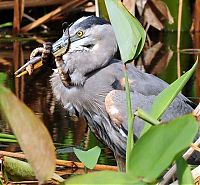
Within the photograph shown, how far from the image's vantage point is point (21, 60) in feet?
20.1

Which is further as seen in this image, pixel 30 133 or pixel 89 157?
pixel 89 157

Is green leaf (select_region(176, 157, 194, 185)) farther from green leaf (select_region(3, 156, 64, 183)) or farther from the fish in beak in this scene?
the fish in beak

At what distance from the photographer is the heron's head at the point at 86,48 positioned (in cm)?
352

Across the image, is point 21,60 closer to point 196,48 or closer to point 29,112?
point 196,48

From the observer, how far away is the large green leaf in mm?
1673

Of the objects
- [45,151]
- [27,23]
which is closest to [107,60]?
[45,151]

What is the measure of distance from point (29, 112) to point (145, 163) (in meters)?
0.30

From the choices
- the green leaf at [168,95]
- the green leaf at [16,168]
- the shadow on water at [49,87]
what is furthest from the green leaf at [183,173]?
the shadow on water at [49,87]

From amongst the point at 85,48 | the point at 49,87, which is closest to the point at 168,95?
the point at 85,48

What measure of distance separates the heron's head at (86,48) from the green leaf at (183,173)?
5.70ft

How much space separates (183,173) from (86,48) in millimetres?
1854

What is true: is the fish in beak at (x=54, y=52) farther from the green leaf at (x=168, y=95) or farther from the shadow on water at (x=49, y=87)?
the green leaf at (x=168, y=95)

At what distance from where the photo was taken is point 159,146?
68.2 inches

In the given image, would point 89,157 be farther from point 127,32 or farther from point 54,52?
point 54,52
